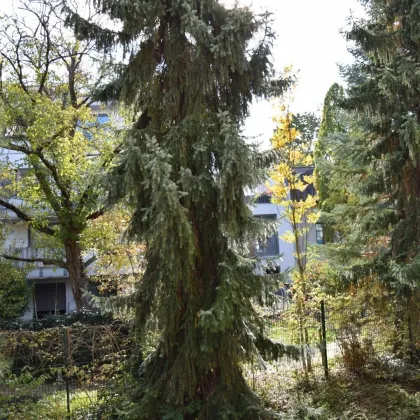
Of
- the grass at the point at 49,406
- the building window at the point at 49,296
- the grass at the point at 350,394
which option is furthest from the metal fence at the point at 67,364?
the building window at the point at 49,296

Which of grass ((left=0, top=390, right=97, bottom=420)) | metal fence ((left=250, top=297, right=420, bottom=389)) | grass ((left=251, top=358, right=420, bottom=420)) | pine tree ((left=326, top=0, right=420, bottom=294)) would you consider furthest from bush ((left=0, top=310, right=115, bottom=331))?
pine tree ((left=326, top=0, right=420, bottom=294))

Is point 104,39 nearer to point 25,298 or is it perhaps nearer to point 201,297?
point 201,297

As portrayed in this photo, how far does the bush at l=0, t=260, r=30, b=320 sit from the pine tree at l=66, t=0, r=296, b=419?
1504 cm

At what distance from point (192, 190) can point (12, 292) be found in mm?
20472

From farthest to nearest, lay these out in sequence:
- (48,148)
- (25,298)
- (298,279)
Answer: (25,298) < (48,148) < (298,279)

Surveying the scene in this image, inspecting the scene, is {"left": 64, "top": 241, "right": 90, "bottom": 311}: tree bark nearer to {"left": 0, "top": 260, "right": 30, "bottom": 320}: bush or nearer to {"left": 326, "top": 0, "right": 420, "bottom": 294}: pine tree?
{"left": 0, "top": 260, "right": 30, "bottom": 320}: bush

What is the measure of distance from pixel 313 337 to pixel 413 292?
2397 millimetres

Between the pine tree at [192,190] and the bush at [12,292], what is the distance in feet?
49.3

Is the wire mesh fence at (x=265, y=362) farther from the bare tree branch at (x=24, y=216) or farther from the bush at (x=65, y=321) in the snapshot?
the bare tree branch at (x=24, y=216)

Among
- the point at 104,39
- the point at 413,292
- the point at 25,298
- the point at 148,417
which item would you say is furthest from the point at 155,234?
the point at 25,298

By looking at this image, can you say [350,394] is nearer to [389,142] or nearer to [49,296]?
[389,142]

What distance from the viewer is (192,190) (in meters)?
7.36

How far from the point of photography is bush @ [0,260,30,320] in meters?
21.9

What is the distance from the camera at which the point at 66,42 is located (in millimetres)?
17391
